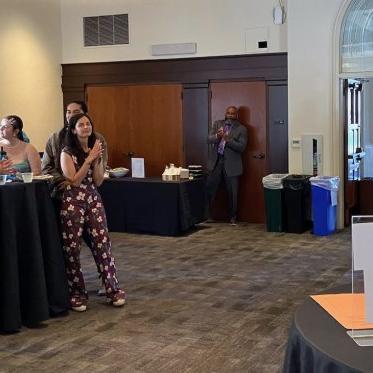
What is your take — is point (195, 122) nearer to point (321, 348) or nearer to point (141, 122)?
point (141, 122)

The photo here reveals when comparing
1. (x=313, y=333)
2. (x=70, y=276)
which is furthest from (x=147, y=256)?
(x=313, y=333)

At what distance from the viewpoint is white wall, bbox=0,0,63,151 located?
29.7ft

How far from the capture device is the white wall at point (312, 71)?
8.30m

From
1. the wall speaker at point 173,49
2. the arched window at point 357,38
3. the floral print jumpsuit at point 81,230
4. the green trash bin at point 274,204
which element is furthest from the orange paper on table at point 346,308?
the wall speaker at point 173,49

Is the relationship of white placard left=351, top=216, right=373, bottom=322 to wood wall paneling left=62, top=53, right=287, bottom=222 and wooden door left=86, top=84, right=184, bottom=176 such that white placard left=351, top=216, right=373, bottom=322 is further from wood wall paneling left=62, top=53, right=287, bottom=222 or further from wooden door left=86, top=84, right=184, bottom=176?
wooden door left=86, top=84, right=184, bottom=176

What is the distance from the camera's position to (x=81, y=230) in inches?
192

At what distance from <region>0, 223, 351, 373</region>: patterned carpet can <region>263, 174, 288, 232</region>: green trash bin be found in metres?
0.69

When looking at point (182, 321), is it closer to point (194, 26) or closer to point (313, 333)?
point (313, 333)

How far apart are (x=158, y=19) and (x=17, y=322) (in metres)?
6.02

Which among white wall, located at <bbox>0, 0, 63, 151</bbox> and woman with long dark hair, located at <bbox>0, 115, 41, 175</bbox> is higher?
white wall, located at <bbox>0, 0, 63, 151</bbox>

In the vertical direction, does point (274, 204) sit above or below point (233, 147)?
below

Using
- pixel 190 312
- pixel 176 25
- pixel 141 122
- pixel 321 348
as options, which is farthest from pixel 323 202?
pixel 321 348

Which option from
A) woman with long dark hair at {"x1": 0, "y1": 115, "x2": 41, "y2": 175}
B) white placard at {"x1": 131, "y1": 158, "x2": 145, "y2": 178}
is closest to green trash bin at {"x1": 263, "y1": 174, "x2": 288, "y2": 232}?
white placard at {"x1": 131, "y1": 158, "x2": 145, "y2": 178}

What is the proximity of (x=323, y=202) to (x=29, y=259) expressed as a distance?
4432 mm
